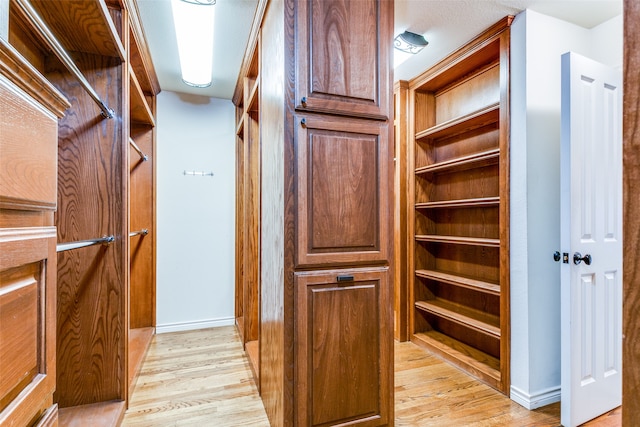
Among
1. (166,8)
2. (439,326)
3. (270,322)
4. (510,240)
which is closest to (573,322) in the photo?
(510,240)

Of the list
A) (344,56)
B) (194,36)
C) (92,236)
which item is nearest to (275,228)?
(344,56)

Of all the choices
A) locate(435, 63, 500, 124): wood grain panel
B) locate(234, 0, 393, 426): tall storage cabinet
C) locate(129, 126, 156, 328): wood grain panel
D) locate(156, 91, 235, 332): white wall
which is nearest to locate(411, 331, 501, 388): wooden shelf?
locate(234, 0, 393, 426): tall storage cabinet

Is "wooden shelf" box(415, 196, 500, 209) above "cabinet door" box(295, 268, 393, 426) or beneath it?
above

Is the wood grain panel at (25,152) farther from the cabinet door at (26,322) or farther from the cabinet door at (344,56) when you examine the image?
the cabinet door at (344,56)

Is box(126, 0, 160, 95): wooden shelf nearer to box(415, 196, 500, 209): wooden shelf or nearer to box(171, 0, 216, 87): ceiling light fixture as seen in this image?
box(171, 0, 216, 87): ceiling light fixture

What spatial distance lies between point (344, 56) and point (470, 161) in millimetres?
1369

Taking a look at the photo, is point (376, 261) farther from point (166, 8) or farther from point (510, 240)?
point (166, 8)

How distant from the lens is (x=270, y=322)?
70.2 inches

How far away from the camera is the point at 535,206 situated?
6.54 ft

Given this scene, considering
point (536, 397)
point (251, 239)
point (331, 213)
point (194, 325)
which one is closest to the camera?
point (331, 213)

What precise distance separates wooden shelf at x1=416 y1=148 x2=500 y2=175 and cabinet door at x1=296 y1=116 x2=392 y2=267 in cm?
105

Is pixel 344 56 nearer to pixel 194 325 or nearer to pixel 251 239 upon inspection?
pixel 251 239

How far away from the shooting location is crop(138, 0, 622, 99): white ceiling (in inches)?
76.4

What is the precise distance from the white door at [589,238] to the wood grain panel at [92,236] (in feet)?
8.10
